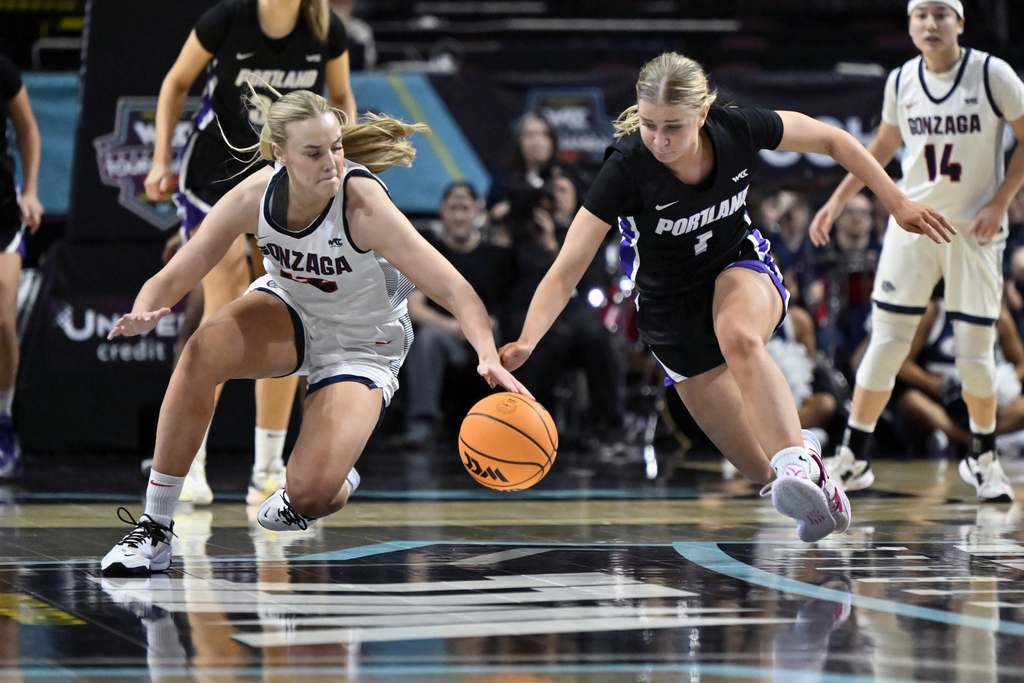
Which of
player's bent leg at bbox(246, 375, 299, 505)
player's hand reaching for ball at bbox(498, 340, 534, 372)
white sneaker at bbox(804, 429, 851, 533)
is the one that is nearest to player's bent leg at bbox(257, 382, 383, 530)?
player's hand reaching for ball at bbox(498, 340, 534, 372)

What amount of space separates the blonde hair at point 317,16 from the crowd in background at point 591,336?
2691mm

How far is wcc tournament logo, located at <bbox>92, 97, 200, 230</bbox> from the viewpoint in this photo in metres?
7.39

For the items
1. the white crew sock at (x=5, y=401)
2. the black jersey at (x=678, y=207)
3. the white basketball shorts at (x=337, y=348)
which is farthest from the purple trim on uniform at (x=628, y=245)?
the white crew sock at (x=5, y=401)

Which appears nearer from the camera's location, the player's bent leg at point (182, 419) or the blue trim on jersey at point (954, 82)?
the player's bent leg at point (182, 419)

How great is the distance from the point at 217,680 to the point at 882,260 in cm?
397

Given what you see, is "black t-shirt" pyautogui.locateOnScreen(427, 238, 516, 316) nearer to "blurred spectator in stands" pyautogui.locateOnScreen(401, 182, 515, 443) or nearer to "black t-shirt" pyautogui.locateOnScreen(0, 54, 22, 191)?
"blurred spectator in stands" pyautogui.locateOnScreen(401, 182, 515, 443)

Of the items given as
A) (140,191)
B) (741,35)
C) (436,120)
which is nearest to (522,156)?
(436,120)

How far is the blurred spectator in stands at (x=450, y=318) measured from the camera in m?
7.71

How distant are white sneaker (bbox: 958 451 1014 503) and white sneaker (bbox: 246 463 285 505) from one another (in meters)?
2.91

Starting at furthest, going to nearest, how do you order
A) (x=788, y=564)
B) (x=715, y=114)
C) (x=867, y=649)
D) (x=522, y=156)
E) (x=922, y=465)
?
(x=522, y=156) → (x=922, y=465) → (x=715, y=114) → (x=788, y=564) → (x=867, y=649)

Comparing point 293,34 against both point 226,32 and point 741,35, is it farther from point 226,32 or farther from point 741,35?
point 741,35

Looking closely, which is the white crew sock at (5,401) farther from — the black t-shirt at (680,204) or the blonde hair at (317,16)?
the black t-shirt at (680,204)

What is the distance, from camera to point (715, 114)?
13.4 feet

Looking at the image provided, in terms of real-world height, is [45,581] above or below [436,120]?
below
